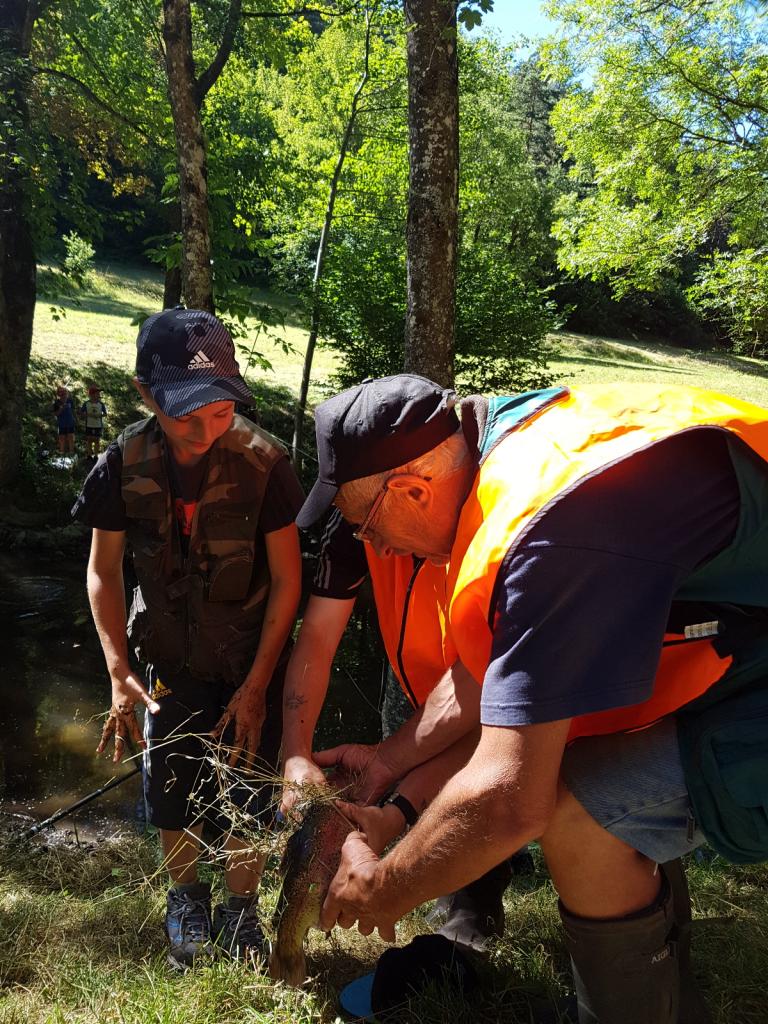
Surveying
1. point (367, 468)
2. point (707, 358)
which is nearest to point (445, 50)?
point (367, 468)

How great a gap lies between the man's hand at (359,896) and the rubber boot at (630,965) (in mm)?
447

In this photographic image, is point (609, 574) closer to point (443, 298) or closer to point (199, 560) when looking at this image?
point (199, 560)

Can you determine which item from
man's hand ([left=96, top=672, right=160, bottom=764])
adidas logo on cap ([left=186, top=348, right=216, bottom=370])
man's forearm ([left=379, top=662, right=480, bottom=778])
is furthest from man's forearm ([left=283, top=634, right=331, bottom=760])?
adidas logo on cap ([left=186, top=348, right=216, bottom=370])

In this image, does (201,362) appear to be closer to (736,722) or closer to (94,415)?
(736,722)

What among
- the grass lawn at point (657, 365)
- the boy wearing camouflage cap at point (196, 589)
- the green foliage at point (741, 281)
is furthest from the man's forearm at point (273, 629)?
the grass lawn at point (657, 365)

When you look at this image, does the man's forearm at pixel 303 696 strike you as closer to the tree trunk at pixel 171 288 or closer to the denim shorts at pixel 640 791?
the denim shorts at pixel 640 791

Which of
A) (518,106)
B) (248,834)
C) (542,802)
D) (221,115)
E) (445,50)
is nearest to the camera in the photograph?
(542,802)

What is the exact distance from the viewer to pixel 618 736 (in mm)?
1815

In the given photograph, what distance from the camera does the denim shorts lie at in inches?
67.3

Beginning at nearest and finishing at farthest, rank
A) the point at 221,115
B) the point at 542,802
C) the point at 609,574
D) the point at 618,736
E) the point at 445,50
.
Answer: the point at 609,574
the point at 542,802
the point at 618,736
the point at 445,50
the point at 221,115

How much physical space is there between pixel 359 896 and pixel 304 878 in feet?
1.05

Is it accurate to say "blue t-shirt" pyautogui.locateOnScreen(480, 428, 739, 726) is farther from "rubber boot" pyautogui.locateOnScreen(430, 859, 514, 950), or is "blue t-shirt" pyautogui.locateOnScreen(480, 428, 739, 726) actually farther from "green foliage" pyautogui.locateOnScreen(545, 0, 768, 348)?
"green foliage" pyautogui.locateOnScreen(545, 0, 768, 348)

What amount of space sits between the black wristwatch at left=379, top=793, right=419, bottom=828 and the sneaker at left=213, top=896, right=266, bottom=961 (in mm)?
905

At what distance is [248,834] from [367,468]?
4.33ft
